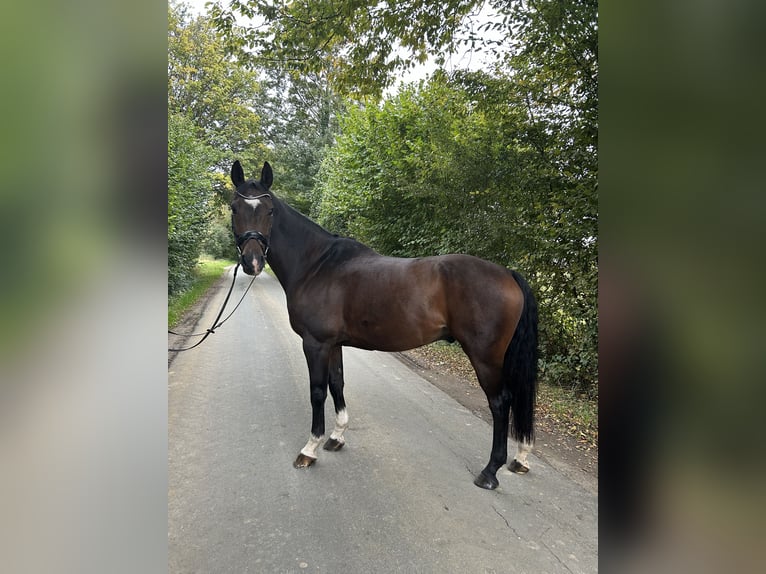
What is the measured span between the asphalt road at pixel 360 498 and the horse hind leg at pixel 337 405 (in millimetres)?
99

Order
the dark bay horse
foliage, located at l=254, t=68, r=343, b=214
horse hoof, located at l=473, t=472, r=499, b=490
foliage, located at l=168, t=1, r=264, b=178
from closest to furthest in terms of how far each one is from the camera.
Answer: horse hoof, located at l=473, t=472, r=499, b=490, the dark bay horse, foliage, located at l=168, t=1, r=264, b=178, foliage, located at l=254, t=68, r=343, b=214

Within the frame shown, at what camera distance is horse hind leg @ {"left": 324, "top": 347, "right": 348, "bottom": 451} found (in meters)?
3.10

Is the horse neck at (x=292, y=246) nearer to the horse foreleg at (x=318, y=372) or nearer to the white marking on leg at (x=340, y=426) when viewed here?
the horse foreleg at (x=318, y=372)

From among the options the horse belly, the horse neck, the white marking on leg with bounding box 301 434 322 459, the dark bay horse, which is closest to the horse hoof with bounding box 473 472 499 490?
the dark bay horse

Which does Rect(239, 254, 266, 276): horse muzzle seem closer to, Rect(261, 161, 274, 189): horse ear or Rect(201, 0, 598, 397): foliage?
Rect(261, 161, 274, 189): horse ear

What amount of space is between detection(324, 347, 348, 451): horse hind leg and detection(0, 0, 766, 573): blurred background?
8.60ft
